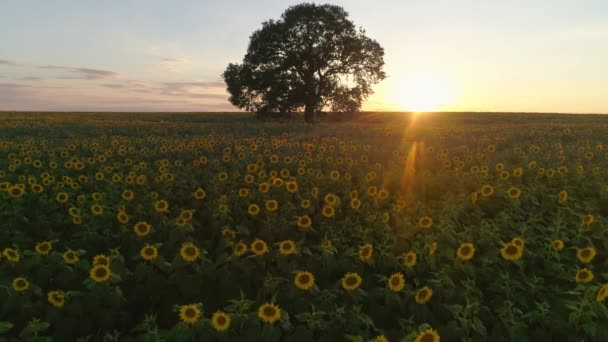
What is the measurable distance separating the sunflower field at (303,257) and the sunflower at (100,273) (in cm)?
1

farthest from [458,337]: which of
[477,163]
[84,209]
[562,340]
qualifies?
[477,163]

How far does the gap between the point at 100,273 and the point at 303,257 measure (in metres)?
2.32

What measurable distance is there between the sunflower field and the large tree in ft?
86.8

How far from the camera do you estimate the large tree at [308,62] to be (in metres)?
36.1

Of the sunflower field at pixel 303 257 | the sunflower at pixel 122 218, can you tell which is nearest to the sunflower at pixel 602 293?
the sunflower field at pixel 303 257

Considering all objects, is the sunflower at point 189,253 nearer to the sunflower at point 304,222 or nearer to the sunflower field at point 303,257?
the sunflower field at point 303,257

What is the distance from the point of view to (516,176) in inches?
361

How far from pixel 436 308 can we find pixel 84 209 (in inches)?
211

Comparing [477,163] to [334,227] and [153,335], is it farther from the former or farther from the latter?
[153,335]

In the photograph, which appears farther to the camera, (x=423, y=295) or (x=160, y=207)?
(x=160, y=207)

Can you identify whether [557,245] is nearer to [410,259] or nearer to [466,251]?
[466,251]

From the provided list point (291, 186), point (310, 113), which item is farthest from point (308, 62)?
point (291, 186)

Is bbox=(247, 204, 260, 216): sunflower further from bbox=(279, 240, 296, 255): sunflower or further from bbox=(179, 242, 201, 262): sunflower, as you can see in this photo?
bbox=(179, 242, 201, 262): sunflower

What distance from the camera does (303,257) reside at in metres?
5.55
